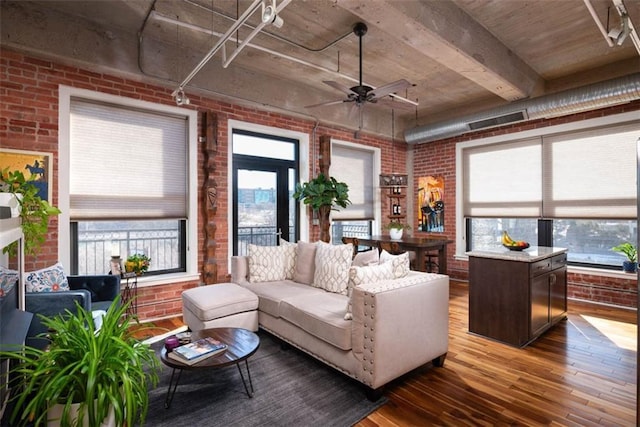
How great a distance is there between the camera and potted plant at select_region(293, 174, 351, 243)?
5195 millimetres

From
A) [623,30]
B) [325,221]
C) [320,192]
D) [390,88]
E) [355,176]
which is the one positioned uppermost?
[623,30]

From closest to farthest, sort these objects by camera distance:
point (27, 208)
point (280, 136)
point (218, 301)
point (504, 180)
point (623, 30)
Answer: point (27, 208), point (623, 30), point (218, 301), point (280, 136), point (504, 180)

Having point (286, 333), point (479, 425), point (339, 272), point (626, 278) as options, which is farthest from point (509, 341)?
point (626, 278)

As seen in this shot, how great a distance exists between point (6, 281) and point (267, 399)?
66.4 inches

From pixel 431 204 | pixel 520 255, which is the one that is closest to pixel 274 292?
pixel 520 255

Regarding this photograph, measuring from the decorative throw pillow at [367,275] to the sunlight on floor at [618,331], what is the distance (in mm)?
2538

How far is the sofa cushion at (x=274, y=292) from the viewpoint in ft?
10.9

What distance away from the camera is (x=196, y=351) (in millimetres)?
2254

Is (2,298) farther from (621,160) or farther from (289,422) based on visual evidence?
(621,160)

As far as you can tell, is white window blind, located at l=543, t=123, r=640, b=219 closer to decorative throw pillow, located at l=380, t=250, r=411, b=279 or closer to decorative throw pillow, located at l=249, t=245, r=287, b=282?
decorative throw pillow, located at l=380, t=250, r=411, b=279

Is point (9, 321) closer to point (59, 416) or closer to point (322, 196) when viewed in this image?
point (59, 416)

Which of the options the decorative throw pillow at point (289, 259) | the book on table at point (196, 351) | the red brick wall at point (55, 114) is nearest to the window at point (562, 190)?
the decorative throw pillow at point (289, 259)

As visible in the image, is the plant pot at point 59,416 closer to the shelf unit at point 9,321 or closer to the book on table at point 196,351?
the shelf unit at point 9,321

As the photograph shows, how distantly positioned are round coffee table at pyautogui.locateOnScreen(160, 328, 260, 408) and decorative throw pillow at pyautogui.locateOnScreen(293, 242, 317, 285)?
1.34 meters
